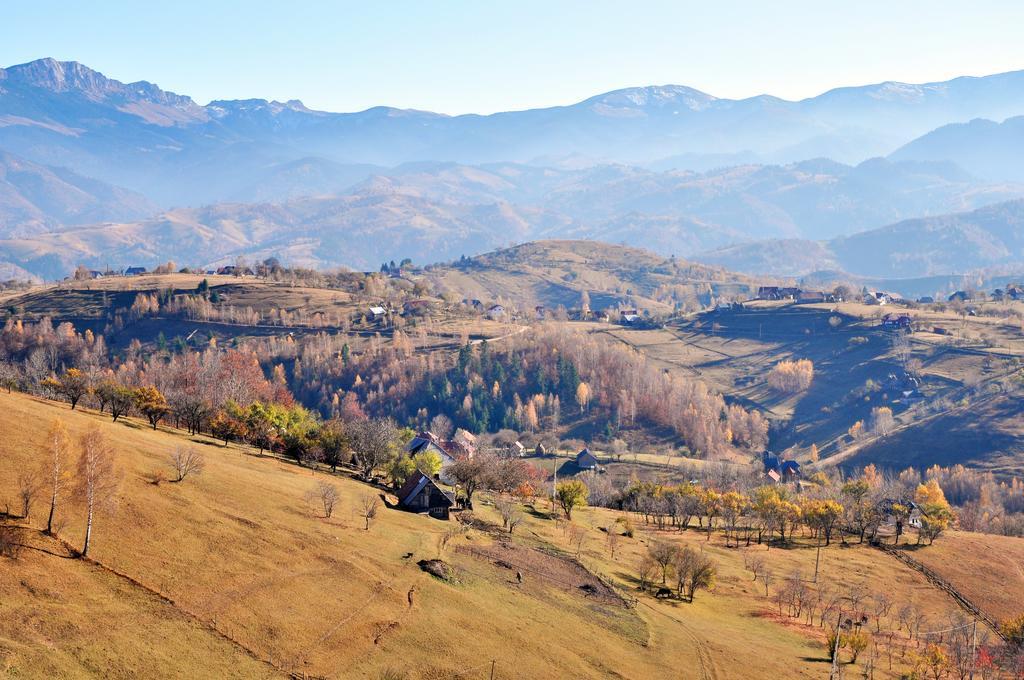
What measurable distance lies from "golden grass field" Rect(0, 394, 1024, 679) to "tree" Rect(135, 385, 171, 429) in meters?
17.5

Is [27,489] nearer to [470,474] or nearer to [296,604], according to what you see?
[296,604]

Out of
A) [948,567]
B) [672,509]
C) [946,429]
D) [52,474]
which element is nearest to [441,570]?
[52,474]

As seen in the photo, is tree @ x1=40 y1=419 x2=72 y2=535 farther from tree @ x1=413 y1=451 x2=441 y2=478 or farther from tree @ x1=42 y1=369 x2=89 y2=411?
tree @ x1=413 y1=451 x2=441 y2=478

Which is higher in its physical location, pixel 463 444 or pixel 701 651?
pixel 701 651

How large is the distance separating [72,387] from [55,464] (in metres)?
51.6

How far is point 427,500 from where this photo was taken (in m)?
88.1

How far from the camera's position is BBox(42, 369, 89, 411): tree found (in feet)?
334

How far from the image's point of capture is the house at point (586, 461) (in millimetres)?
165500

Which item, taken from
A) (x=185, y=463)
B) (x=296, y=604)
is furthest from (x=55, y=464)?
(x=296, y=604)

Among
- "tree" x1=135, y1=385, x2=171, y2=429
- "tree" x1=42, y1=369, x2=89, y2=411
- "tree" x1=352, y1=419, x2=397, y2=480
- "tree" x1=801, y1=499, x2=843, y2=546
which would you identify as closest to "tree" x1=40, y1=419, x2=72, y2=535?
"tree" x1=135, y1=385, x2=171, y2=429

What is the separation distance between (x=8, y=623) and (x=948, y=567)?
10087 cm

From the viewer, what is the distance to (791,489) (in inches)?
5861

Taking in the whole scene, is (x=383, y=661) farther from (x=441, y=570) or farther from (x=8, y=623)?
(x=8, y=623)

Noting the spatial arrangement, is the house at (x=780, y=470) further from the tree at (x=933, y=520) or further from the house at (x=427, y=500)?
the house at (x=427, y=500)
